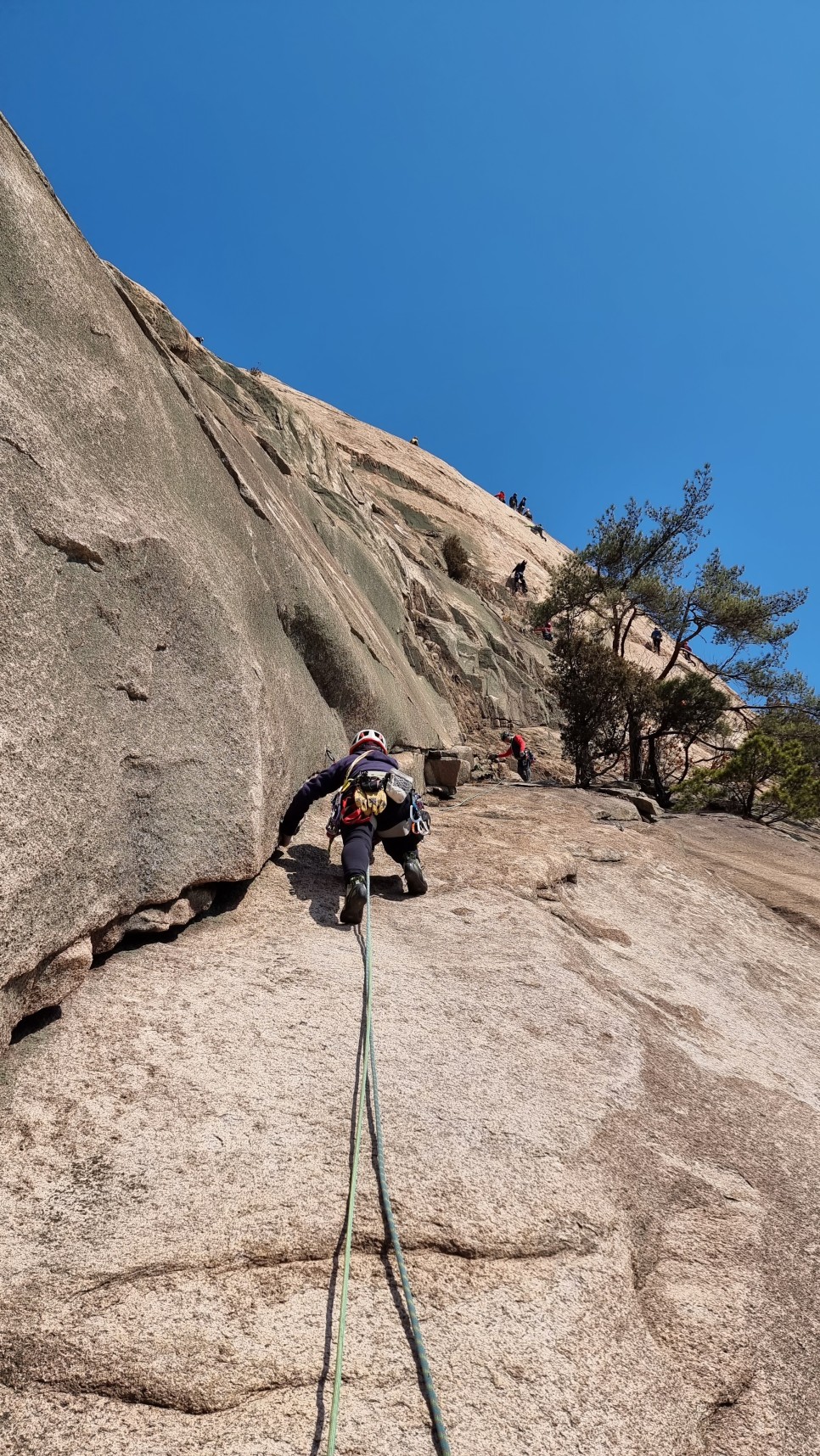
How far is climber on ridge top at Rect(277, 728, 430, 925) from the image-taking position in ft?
19.5

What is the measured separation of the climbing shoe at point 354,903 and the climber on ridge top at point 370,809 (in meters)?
0.33

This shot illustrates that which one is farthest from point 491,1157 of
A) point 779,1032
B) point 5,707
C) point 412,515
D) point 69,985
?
point 412,515

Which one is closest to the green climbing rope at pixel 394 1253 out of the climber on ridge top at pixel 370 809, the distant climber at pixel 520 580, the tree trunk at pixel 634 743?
the climber on ridge top at pixel 370 809

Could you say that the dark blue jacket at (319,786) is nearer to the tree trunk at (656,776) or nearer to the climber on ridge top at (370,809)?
the climber on ridge top at (370,809)

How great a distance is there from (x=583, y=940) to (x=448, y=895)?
1.11 meters

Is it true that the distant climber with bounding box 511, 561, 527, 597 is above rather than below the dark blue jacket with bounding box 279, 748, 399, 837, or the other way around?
above

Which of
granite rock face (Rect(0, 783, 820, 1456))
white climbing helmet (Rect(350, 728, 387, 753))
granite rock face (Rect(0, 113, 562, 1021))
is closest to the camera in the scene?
granite rock face (Rect(0, 783, 820, 1456))

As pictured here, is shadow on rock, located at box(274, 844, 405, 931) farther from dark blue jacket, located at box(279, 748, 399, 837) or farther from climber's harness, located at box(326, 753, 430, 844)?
climber's harness, located at box(326, 753, 430, 844)

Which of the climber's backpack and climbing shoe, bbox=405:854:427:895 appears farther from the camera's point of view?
climbing shoe, bbox=405:854:427:895

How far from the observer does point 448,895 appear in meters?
6.28

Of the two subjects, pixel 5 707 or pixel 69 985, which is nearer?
pixel 5 707

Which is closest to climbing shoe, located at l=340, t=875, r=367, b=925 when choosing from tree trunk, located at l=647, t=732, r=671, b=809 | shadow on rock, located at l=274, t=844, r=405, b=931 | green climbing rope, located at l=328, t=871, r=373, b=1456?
shadow on rock, located at l=274, t=844, r=405, b=931

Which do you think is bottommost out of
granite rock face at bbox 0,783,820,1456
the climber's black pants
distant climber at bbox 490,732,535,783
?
granite rock face at bbox 0,783,820,1456

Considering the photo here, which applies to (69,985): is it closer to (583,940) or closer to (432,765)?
(583,940)
